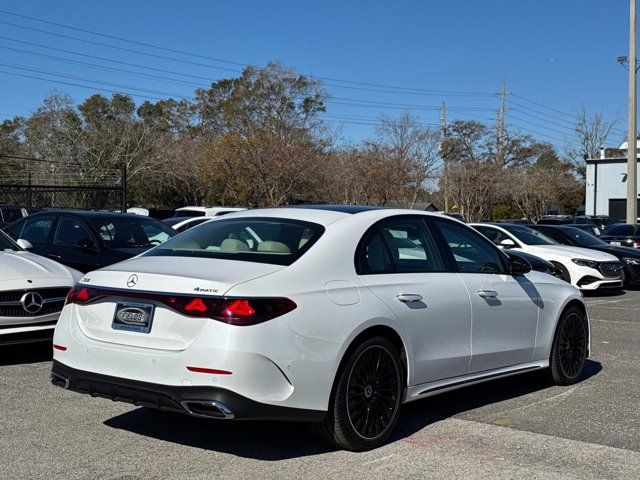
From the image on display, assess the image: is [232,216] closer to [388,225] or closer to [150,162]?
[388,225]

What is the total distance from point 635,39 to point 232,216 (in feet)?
91.8

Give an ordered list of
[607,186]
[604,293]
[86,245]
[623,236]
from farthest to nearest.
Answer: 1. [607,186]
2. [623,236]
3. [604,293]
4. [86,245]

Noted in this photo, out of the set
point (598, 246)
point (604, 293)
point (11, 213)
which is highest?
point (11, 213)

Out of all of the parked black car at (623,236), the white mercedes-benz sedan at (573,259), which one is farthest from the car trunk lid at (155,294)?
the parked black car at (623,236)

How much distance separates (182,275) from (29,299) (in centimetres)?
358

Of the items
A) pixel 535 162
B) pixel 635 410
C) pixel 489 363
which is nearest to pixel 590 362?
pixel 635 410

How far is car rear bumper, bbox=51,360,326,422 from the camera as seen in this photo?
4.55 meters

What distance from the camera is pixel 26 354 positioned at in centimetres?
862

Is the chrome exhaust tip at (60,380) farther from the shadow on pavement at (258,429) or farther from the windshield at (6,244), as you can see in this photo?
the windshield at (6,244)

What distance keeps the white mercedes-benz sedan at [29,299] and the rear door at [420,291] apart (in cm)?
387

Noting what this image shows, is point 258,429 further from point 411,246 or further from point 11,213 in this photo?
point 11,213

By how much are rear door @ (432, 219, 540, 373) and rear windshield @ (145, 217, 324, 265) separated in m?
1.32

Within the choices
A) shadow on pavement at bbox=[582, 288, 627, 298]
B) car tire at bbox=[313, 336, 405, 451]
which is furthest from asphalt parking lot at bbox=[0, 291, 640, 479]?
shadow on pavement at bbox=[582, 288, 627, 298]

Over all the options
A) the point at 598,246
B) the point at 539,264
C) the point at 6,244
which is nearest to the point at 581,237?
the point at 598,246
